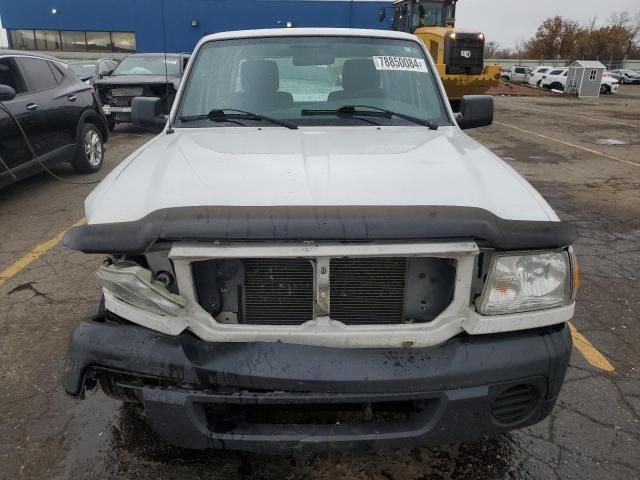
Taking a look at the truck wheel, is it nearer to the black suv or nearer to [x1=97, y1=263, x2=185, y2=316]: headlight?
the black suv

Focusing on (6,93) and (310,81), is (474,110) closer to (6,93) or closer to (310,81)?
(310,81)

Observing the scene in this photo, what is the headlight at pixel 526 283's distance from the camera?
5.98 feet

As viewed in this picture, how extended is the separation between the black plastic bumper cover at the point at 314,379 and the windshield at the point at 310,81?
5.32 ft

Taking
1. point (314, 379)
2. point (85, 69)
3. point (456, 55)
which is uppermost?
point (456, 55)

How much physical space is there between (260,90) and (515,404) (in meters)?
2.28

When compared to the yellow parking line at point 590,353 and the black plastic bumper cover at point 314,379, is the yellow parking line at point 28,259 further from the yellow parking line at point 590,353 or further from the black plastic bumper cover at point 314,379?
the yellow parking line at point 590,353

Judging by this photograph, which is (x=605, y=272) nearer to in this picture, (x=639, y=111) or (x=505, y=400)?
(x=505, y=400)

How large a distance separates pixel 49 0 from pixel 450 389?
141 feet

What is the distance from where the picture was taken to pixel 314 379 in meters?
1.68

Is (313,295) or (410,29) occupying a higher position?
(410,29)

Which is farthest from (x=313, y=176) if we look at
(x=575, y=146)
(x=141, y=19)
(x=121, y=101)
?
(x=141, y=19)

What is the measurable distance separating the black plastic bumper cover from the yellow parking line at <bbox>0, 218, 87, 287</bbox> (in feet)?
9.44

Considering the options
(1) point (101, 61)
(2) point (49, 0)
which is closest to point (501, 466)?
(1) point (101, 61)

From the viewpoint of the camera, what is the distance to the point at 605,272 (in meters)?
4.35
